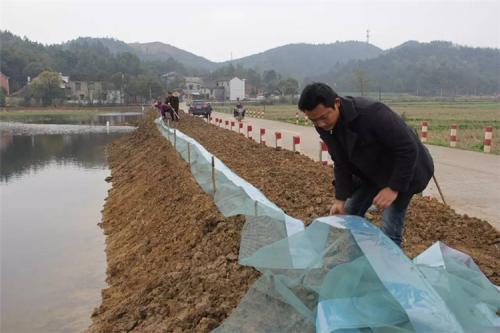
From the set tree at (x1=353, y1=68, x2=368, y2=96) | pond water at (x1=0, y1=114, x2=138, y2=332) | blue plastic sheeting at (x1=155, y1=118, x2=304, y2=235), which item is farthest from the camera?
tree at (x1=353, y1=68, x2=368, y2=96)

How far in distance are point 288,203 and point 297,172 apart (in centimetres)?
282

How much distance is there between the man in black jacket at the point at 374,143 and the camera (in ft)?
9.78

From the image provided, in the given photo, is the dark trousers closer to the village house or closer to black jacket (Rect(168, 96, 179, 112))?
black jacket (Rect(168, 96, 179, 112))

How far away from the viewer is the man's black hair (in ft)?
9.61

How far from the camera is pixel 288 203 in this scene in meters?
6.93

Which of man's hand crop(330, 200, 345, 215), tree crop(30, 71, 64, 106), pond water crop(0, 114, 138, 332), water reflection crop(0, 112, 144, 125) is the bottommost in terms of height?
pond water crop(0, 114, 138, 332)

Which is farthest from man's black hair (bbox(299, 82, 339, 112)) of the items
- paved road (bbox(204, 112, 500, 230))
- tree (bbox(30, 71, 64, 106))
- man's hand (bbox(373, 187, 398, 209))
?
tree (bbox(30, 71, 64, 106))

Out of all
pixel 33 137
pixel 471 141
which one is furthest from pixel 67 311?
pixel 33 137

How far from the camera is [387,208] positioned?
3.44 m

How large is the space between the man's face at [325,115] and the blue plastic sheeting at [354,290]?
633 millimetres

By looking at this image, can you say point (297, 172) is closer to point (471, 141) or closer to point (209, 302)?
point (209, 302)

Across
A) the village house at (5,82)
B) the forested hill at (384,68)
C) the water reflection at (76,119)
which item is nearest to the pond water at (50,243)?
the water reflection at (76,119)

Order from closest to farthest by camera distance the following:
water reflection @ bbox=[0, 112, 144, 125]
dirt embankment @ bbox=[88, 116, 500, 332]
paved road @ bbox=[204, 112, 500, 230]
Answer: dirt embankment @ bbox=[88, 116, 500, 332]
paved road @ bbox=[204, 112, 500, 230]
water reflection @ bbox=[0, 112, 144, 125]

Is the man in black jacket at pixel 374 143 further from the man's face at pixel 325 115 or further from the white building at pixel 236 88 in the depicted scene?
the white building at pixel 236 88
